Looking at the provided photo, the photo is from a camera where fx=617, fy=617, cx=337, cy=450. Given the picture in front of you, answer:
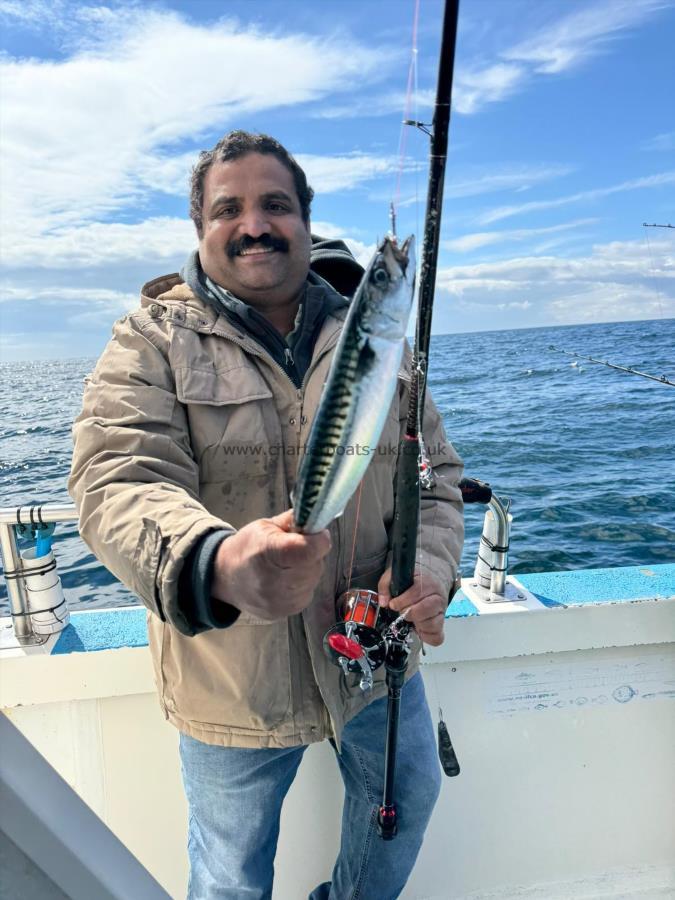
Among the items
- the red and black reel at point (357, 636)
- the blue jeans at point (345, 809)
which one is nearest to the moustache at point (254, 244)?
the red and black reel at point (357, 636)

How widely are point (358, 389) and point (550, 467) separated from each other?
11122 mm

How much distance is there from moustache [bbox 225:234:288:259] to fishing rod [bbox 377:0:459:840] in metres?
0.66

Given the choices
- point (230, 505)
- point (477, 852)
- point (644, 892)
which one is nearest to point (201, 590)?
point (230, 505)

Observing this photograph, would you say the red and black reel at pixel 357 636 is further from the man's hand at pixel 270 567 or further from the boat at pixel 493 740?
the boat at pixel 493 740

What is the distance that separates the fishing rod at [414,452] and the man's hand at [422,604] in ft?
0.09

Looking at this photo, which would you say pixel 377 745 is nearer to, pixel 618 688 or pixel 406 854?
pixel 406 854

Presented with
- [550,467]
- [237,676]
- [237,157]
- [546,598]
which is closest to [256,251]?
[237,157]

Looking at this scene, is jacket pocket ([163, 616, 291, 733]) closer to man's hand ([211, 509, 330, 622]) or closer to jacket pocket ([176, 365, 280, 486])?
jacket pocket ([176, 365, 280, 486])

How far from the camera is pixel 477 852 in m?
3.09

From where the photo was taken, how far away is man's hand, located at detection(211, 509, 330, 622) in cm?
136

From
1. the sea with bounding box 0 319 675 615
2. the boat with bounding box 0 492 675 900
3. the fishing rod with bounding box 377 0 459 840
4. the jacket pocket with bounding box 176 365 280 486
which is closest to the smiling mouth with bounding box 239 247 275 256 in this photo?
the jacket pocket with bounding box 176 365 280 486

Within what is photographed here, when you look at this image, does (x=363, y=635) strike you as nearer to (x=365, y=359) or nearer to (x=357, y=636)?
(x=357, y=636)

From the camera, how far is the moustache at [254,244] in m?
2.28

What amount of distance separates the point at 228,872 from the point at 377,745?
670 mm
